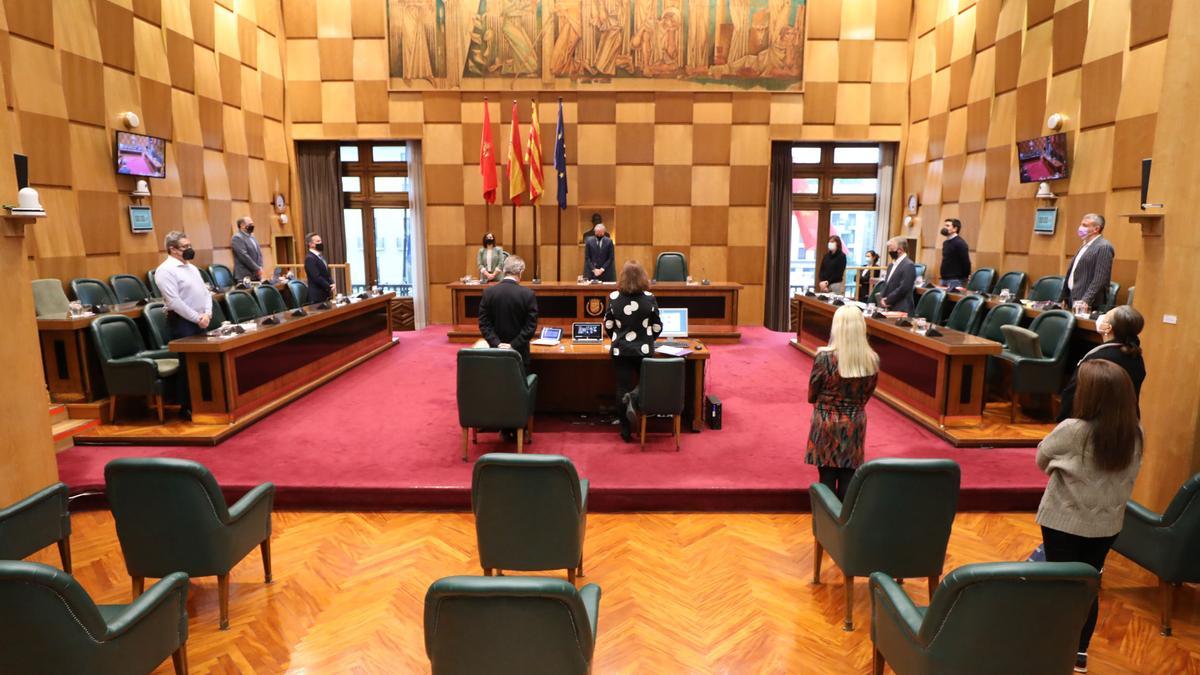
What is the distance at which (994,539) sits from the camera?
4.15 meters

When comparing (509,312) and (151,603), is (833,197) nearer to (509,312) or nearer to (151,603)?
(509,312)

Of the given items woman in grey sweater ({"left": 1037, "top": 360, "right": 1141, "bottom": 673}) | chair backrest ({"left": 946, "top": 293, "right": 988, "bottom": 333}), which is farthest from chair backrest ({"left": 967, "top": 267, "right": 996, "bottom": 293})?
woman in grey sweater ({"left": 1037, "top": 360, "right": 1141, "bottom": 673})

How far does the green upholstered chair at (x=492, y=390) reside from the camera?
4.74m

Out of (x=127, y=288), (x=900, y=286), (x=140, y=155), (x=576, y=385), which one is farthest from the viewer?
(x=140, y=155)

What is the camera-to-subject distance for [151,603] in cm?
238

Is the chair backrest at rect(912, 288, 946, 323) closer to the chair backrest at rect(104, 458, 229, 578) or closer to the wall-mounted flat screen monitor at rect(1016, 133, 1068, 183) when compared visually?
the wall-mounted flat screen monitor at rect(1016, 133, 1068, 183)

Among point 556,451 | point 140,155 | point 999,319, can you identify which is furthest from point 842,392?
point 140,155

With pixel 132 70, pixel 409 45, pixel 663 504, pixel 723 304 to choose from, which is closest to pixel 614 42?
pixel 409 45

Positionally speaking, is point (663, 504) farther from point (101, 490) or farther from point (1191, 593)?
point (101, 490)

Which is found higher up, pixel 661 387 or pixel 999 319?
pixel 999 319

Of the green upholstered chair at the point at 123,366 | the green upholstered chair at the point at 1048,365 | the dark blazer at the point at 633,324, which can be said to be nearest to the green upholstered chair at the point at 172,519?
the dark blazer at the point at 633,324

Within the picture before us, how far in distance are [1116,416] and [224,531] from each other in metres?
3.59

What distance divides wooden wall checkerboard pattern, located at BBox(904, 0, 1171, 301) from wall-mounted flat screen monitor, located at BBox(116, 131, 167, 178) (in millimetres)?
10071

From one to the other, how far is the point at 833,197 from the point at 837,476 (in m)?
8.97
